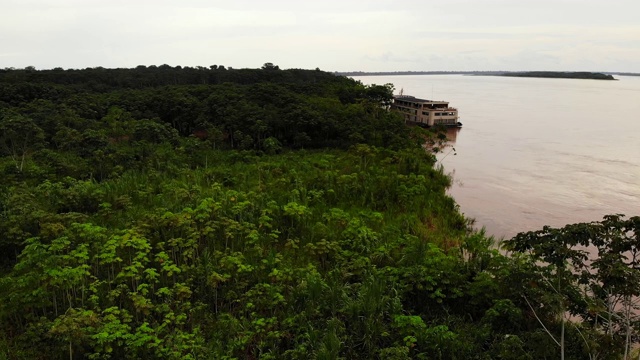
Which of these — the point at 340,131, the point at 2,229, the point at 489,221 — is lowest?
the point at 489,221

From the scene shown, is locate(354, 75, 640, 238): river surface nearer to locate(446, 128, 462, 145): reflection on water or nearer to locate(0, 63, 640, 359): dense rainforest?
locate(446, 128, 462, 145): reflection on water

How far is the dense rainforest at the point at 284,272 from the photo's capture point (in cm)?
597

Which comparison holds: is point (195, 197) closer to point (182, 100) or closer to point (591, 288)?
point (591, 288)

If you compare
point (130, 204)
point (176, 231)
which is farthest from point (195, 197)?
point (176, 231)

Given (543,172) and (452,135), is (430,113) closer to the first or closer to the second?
(452,135)

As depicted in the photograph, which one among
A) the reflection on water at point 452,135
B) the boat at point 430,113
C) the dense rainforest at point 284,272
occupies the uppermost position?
the boat at point 430,113

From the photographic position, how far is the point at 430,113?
135ft

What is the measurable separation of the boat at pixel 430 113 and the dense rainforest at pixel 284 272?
2534 cm

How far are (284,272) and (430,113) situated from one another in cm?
3606

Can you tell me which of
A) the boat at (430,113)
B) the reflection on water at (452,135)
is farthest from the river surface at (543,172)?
the boat at (430,113)

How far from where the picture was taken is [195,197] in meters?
12.5

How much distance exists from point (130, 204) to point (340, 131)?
1399cm

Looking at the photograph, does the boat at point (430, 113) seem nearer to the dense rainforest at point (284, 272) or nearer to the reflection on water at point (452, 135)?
the reflection on water at point (452, 135)

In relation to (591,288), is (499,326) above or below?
below
